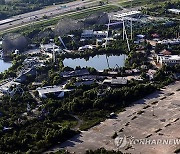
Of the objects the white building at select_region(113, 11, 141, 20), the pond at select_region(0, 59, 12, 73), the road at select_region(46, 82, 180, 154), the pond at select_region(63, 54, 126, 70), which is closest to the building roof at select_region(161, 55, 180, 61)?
the pond at select_region(63, 54, 126, 70)

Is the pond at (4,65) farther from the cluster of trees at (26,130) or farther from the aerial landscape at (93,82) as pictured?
the cluster of trees at (26,130)

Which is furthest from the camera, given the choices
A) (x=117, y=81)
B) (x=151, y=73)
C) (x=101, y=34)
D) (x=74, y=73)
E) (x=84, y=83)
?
(x=101, y=34)

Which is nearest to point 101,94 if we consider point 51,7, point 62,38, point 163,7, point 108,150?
point 108,150

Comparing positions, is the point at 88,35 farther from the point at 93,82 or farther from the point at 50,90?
the point at 50,90

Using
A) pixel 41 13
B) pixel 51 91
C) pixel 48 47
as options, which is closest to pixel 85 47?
pixel 48 47

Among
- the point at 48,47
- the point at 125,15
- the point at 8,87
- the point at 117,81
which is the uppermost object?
the point at 125,15

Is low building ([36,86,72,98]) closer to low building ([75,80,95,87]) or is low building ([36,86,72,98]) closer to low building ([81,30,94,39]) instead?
low building ([75,80,95,87])
